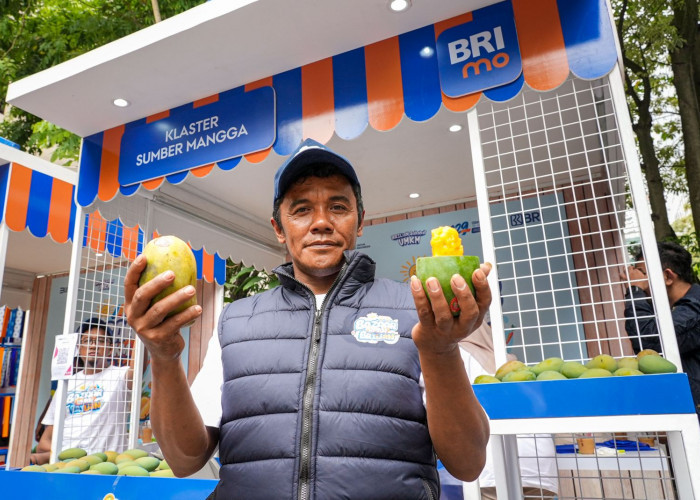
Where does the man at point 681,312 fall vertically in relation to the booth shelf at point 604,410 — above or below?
above

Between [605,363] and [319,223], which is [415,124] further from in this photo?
[319,223]

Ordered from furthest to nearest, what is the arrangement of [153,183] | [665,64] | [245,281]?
1. [665,64]
2. [245,281]
3. [153,183]

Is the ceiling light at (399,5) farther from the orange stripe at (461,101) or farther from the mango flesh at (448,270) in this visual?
the mango flesh at (448,270)

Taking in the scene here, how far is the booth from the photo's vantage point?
2.05 metres

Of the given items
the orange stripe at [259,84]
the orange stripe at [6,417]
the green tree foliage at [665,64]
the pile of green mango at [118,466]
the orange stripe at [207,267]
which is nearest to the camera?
the pile of green mango at [118,466]

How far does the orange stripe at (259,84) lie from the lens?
3.61 m

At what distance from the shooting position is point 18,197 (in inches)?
178

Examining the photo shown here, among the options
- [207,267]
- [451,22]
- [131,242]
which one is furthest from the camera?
[207,267]

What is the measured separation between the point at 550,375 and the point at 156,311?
1.70m

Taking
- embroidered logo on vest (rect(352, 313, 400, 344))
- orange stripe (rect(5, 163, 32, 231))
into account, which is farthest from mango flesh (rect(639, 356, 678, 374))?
orange stripe (rect(5, 163, 32, 231))

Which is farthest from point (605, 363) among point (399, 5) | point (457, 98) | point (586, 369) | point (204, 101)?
point (204, 101)

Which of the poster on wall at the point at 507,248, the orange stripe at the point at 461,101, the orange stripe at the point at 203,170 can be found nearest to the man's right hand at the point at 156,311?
the orange stripe at the point at 461,101

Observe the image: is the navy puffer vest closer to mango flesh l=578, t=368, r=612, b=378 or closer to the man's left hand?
the man's left hand

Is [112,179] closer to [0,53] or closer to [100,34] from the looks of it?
[100,34]
